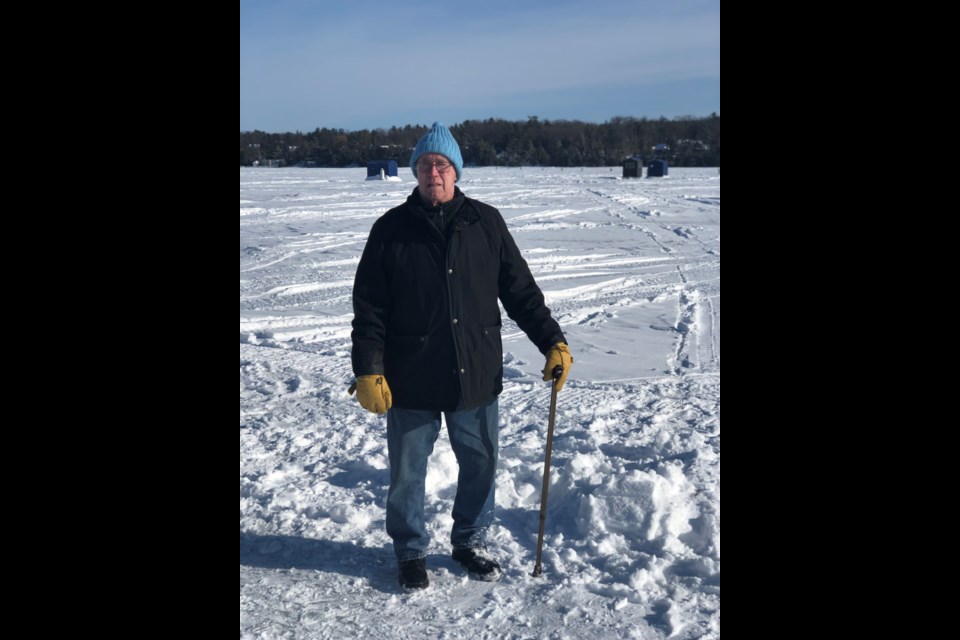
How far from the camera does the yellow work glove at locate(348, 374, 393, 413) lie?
288 centimetres

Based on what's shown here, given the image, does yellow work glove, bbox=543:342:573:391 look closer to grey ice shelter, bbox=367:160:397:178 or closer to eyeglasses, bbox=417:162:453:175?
eyeglasses, bbox=417:162:453:175

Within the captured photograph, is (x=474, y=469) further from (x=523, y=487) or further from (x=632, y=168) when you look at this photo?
(x=632, y=168)

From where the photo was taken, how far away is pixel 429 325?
2.96m

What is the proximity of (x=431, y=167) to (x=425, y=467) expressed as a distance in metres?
1.13

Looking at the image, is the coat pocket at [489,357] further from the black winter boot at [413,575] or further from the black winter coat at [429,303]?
the black winter boot at [413,575]

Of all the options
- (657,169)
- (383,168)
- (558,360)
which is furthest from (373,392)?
(657,169)

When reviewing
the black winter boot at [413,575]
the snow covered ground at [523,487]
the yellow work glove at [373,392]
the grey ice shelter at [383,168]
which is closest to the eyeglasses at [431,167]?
the yellow work glove at [373,392]

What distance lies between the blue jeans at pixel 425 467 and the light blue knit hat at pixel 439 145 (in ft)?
3.03

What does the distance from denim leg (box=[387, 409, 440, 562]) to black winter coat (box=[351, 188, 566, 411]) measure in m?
0.09

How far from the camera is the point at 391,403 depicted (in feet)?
9.77

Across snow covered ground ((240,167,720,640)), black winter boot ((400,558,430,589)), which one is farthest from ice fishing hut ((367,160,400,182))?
black winter boot ((400,558,430,589))

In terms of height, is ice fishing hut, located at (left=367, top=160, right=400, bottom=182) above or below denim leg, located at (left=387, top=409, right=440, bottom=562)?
above
